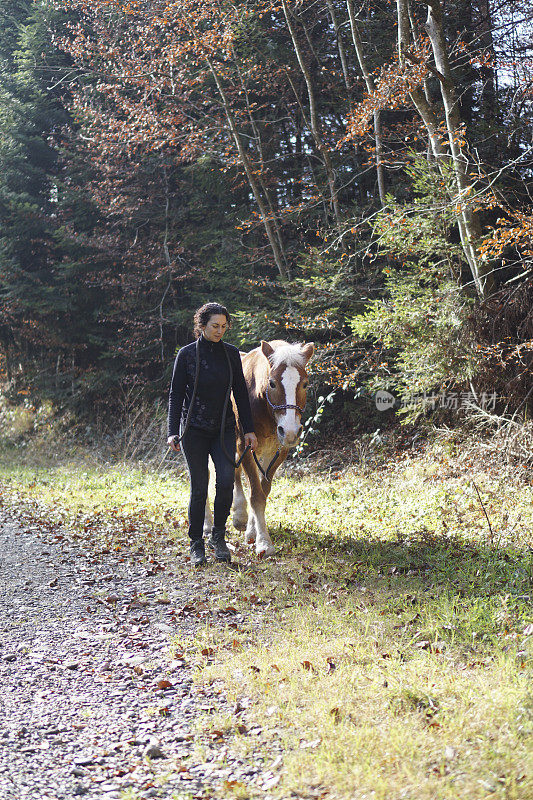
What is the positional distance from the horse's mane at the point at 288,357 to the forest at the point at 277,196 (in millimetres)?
3065

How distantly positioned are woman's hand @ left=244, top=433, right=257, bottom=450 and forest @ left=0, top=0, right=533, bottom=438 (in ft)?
12.3

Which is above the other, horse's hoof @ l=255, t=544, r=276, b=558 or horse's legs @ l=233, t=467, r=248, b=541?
horse's legs @ l=233, t=467, r=248, b=541

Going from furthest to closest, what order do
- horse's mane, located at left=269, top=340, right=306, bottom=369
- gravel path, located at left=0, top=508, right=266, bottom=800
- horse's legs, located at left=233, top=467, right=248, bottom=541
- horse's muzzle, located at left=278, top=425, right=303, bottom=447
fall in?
horse's legs, located at left=233, top=467, right=248, bottom=541
horse's mane, located at left=269, top=340, right=306, bottom=369
horse's muzzle, located at left=278, top=425, right=303, bottom=447
gravel path, located at left=0, top=508, right=266, bottom=800

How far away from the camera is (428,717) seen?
135 inches

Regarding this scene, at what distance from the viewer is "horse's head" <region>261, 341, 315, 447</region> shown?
639 cm

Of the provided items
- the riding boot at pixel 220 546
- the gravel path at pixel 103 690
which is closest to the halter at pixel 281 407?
the riding boot at pixel 220 546

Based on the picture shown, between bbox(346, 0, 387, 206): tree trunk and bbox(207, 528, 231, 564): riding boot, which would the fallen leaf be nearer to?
bbox(207, 528, 231, 564): riding boot

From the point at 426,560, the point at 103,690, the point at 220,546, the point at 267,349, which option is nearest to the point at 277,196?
the point at 267,349

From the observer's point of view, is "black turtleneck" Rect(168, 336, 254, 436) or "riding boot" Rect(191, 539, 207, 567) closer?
"black turtleneck" Rect(168, 336, 254, 436)

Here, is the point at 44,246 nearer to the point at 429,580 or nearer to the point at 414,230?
the point at 414,230

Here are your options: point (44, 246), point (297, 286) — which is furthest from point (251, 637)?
point (44, 246)

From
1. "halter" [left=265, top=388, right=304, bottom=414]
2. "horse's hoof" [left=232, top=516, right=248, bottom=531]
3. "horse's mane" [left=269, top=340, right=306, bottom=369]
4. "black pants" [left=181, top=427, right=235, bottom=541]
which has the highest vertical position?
"horse's mane" [left=269, top=340, right=306, bottom=369]

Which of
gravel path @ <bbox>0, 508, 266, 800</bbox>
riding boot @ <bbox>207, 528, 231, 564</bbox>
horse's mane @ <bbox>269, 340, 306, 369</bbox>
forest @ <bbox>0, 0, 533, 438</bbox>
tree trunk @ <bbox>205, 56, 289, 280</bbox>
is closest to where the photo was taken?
gravel path @ <bbox>0, 508, 266, 800</bbox>

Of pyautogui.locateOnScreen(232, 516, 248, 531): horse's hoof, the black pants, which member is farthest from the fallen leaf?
pyautogui.locateOnScreen(232, 516, 248, 531): horse's hoof
